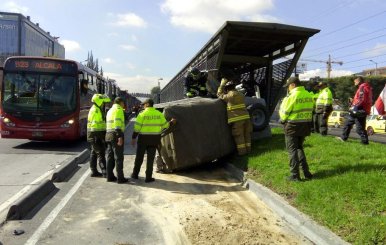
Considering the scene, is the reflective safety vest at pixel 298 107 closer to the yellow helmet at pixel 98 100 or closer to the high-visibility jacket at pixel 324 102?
the yellow helmet at pixel 98 100

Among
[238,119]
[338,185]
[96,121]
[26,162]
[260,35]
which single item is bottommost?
[26,162]

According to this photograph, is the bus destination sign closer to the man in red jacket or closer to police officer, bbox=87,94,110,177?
police officer, bbox=87,94,110,177

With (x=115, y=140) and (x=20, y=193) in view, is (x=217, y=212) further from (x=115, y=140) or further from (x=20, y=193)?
(x=20, y=193)

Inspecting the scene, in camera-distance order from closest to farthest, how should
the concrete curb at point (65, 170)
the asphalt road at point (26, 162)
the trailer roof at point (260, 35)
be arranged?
the asphalt road at point (26, 162) < the concrete curb at point (65, 170) < the trailer roof at point (260, 35)

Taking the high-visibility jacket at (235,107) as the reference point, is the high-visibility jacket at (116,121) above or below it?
below

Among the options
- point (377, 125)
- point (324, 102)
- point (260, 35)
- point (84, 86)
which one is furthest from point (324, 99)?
point (377, 125)

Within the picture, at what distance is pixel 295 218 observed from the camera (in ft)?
20.6

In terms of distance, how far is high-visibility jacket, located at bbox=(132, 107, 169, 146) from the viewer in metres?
9.51

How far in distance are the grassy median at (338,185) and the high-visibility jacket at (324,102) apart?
76.8 inches

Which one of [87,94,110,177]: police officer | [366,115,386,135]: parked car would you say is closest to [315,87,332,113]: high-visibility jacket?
[87,94,110,177]: police officer

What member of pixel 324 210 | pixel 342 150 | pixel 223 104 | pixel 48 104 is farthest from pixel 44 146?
pixel 324 210

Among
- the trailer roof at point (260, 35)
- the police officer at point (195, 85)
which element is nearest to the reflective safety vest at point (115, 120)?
the police officer at point (195, 85)

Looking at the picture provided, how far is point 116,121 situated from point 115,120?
35 mm

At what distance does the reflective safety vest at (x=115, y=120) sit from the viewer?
30.8 ft
